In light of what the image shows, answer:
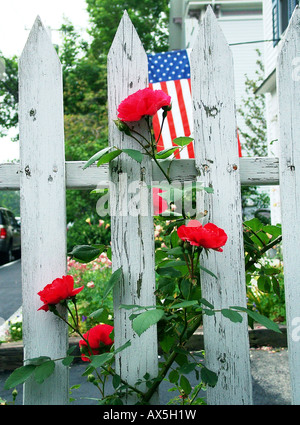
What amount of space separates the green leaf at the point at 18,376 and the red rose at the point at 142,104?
2.85 feet

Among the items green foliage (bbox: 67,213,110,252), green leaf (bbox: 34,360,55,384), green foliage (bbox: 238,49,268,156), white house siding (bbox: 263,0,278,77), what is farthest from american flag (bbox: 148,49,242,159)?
green foliage (bbox: 238,49,268,156)

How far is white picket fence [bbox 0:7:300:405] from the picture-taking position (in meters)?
1.62

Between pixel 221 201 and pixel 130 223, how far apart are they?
0.34m

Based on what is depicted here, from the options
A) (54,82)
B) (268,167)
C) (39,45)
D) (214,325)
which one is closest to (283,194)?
(268,167)

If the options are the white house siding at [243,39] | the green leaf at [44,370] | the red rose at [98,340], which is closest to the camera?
the green leaf at [44,370]

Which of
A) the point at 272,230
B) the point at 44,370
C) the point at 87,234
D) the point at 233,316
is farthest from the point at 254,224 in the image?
the point at 87,234

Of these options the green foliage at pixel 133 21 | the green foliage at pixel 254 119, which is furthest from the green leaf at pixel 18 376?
the green foliage at pixel 133 21

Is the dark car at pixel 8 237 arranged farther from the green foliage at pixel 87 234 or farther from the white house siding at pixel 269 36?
the white house siding at pixel 269 36

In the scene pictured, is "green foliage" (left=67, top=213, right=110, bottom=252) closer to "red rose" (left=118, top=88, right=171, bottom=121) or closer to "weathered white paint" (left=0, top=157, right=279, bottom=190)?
"weathered white paint" (left=0, top=157, right=279, bottom=190)

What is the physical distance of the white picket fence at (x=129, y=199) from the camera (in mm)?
1616

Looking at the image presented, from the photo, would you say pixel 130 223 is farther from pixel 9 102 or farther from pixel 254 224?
pixel 9 102

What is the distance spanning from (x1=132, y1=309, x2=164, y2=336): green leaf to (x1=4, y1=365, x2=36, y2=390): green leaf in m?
0.46

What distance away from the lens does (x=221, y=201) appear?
166cm
